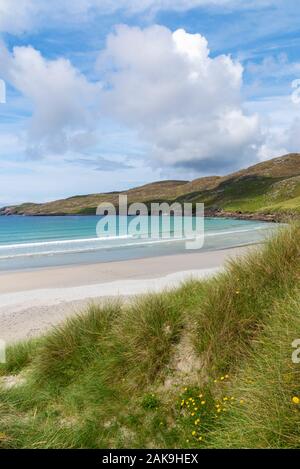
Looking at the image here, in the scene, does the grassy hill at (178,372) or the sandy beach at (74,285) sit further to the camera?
the sandy beach at (74,285)

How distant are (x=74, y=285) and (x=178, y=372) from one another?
627 inches

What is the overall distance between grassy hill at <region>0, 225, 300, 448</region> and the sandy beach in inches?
135

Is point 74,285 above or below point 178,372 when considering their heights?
below

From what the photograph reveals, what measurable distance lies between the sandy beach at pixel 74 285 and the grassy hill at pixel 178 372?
344cm

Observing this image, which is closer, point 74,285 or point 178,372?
point 178,372

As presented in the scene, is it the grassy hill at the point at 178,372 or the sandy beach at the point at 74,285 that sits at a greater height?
the grassy hill at the point at 178,372

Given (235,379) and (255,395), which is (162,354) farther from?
(255,395)

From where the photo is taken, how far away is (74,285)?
21.3m

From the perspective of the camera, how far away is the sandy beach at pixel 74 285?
1424 centimetres

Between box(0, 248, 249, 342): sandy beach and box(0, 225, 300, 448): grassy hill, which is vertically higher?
box(0, 225, 300, 448): grassy hill

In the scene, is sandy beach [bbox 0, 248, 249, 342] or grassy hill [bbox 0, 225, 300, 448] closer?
grassy hill [bbox 0, 225, 300, 448]

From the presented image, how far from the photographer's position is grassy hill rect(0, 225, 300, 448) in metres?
4.33
